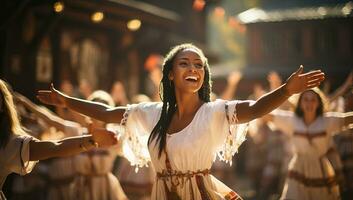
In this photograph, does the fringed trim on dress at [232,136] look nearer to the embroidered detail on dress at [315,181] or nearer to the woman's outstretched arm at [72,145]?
the woman's outstretched arm at [72,145]

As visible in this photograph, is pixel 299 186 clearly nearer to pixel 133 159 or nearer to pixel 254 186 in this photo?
pixel 133 159

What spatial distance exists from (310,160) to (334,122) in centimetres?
65

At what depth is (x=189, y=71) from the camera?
4746 millimetres

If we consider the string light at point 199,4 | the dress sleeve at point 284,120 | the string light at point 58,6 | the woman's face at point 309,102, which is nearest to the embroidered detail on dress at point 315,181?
the dress sleeve at point 284,120

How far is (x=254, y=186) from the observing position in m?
15.7

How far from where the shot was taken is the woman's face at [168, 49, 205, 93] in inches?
187

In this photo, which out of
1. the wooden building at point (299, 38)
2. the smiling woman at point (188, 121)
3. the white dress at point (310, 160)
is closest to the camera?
the smiling woman at point (188, 121)

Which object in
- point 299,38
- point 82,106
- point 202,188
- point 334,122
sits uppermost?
point 299,38

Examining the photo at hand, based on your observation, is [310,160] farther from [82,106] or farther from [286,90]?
[82,106]

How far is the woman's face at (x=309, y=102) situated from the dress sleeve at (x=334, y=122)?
20 cm

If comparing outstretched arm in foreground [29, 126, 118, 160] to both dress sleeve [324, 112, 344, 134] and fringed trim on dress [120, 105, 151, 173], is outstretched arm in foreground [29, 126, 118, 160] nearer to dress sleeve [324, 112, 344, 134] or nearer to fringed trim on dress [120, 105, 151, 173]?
fringed trim on dress [120, 105, 151, 173]

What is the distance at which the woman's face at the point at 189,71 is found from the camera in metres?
4.75

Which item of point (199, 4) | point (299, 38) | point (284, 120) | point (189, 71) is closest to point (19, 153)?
point (189, 71)

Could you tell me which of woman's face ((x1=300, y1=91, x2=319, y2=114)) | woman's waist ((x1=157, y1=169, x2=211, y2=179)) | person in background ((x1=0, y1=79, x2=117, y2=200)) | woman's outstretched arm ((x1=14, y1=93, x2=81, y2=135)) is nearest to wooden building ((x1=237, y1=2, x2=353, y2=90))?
woman's face ((x1=300, y1=91, x2=319, y2=114))
